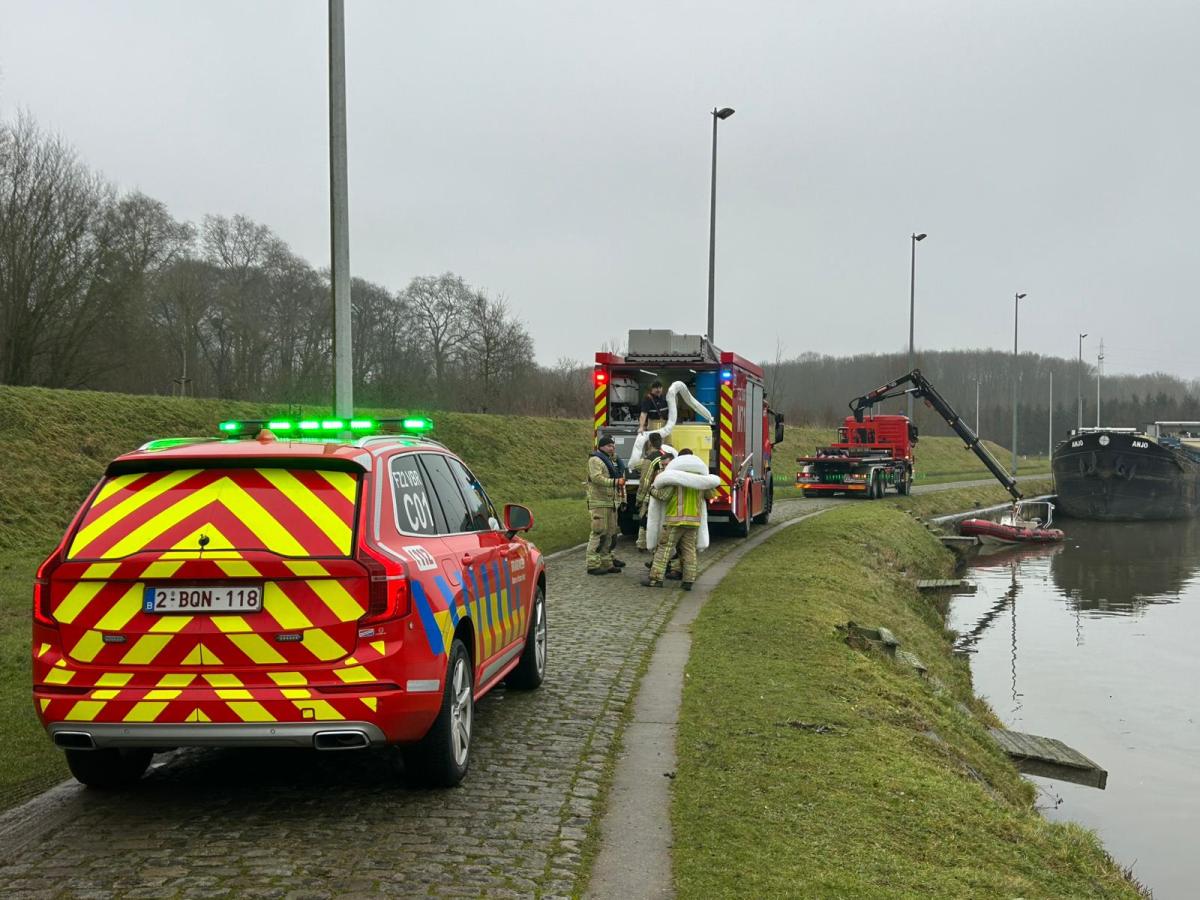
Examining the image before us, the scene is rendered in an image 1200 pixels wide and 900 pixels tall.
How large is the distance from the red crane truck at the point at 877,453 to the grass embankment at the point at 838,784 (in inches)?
914

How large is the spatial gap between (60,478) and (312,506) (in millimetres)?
15625

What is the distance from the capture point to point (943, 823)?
18.2 ft

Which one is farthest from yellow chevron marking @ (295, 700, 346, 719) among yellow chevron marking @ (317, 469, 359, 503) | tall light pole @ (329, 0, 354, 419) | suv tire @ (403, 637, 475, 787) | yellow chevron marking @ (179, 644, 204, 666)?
tall light pole @ (329, 0, 354, 419)

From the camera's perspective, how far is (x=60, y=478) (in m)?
18.7

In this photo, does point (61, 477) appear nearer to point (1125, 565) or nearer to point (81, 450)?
point (81, 450)

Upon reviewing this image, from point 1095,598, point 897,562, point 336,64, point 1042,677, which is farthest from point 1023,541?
point 336,64

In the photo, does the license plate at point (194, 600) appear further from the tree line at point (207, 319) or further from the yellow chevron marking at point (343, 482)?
the tree line at point (207, 319)

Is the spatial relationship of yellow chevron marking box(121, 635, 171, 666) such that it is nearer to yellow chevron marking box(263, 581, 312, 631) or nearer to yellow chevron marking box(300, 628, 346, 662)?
yellow chevron marking box(263, 581, 312, 631)

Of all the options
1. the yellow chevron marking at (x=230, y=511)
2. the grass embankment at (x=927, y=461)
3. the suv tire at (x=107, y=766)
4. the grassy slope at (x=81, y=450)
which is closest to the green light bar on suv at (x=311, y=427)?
the yellow chevron marking at (x=230, y=511)

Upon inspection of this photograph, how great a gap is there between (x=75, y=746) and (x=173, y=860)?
28.6 inches

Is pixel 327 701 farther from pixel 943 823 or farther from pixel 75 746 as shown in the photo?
pixel 943 823

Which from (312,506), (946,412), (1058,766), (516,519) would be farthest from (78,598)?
(946,412)

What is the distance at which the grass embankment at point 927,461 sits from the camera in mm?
48500

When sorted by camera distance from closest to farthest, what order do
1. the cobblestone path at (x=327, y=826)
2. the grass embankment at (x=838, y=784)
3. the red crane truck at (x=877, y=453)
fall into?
the cobblestone path at (x=327, y=826)
the grass embankment at (x=838, y=784)
the red crane truck at (x=877, y=453)
